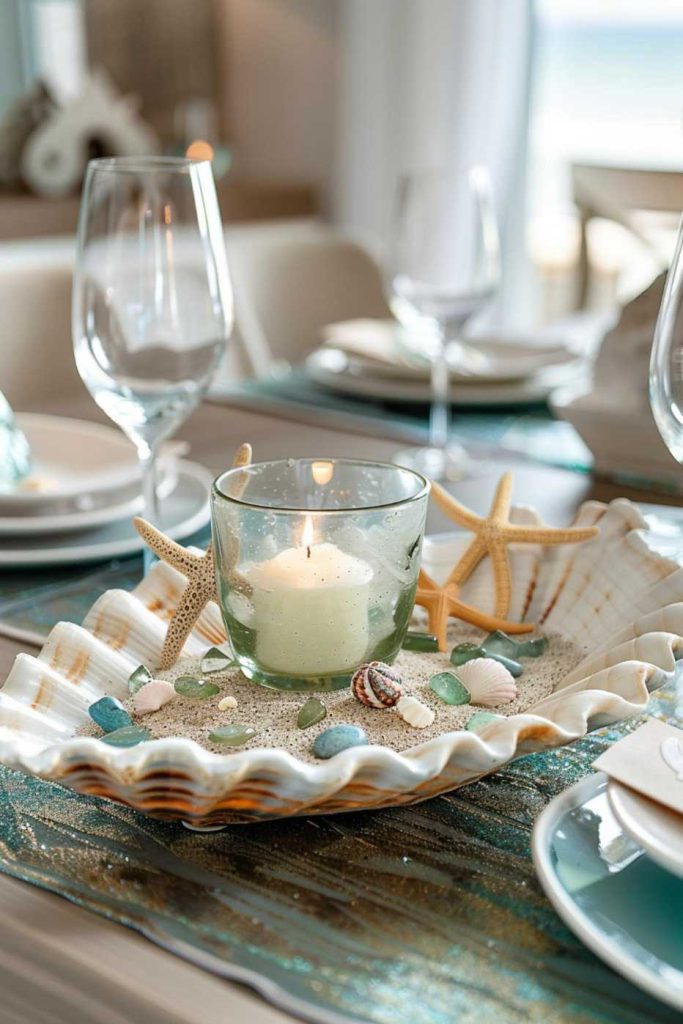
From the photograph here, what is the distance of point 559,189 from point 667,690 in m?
2.96

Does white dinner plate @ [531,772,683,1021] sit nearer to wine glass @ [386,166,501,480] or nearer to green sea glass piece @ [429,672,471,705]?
green sea glass piece @ [429,672,471,705]

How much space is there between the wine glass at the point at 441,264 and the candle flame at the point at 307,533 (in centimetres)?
53

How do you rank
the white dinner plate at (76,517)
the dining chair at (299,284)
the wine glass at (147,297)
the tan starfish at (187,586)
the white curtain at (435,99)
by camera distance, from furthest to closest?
the white curtain at (435,99), the dining chair at (299,284), the white dinner plate at (76,517), the wine glass at (147,297), the tan starfish at (187,586)

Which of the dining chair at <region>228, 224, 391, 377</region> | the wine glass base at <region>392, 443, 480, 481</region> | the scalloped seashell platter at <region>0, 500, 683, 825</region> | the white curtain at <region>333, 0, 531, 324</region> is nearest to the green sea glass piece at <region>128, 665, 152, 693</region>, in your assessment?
the scalloped seashell platter at <region>0, 500, 683, 825</region>

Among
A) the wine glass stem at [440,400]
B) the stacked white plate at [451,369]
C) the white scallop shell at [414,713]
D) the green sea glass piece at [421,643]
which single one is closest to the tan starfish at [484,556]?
the green sea glass piece at [421,643]

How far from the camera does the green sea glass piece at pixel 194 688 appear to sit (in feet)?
1.94

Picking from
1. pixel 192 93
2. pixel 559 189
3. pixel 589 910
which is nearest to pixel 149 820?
pixel 589 910

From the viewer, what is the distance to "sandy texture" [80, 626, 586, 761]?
549 millimetres

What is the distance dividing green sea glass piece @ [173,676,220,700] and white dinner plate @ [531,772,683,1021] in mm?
181

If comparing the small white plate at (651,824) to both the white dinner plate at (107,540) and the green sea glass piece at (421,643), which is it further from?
the white dinner plate at (107,540)

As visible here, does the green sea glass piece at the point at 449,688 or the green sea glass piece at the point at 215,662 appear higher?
the green sea glass piece at the point at 449,688

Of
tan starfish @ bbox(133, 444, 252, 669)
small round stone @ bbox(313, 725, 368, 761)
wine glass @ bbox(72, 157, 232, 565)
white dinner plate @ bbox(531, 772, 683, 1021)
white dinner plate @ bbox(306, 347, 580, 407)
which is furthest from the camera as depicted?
white dinner plate @ bbox(306, 347, 580, 407)

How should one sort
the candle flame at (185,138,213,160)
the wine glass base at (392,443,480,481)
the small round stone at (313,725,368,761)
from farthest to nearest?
the candle flame at (185,138,213,160) → the wine glass base at (392,443,480,481) → the small round stone at (313,725,368,761)

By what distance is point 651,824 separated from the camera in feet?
1.55
